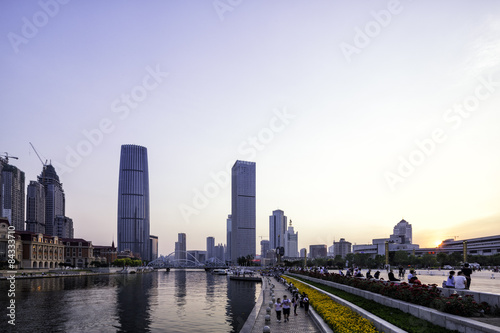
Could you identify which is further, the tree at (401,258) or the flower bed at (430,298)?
the tree at (401,258)

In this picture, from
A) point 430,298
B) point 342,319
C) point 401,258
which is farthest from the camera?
point 401,258

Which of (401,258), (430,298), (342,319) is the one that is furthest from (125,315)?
(401,258)

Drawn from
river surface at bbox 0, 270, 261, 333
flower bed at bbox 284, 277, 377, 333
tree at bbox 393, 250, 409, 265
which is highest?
flower bed at bbox 284, 277, 377, 333

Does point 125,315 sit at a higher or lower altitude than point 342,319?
lower

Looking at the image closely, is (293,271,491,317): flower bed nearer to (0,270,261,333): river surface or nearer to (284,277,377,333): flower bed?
(284,277,377,333): flower bed

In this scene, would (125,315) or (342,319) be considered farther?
(125,315)

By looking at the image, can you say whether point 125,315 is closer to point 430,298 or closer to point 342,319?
point 342,319

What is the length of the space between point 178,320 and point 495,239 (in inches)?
7255

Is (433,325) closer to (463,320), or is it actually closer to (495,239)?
(463,320)

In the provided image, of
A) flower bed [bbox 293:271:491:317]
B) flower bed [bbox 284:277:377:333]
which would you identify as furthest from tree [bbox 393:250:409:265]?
flower bed [bbox 284:277:377:333]

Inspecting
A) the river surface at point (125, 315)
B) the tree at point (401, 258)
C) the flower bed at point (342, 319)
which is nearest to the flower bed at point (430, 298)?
the flower bed at point (342, 319)

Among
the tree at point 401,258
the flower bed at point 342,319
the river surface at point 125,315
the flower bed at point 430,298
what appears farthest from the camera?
the tree at point 401,258

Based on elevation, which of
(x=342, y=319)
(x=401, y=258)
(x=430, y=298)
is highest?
(x=430, y=298)

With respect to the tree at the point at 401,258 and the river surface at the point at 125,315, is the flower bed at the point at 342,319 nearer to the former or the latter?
the river surface at the point at 125,315
